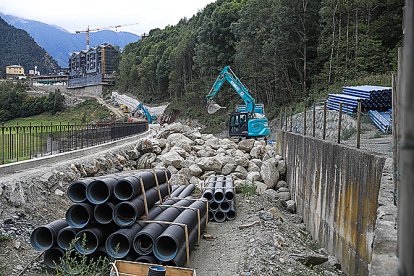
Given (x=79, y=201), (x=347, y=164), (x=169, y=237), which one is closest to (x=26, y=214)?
(x=79, y=201)

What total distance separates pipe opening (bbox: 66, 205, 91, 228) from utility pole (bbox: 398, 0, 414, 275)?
742 centimetres

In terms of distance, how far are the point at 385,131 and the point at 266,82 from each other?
31.8 m

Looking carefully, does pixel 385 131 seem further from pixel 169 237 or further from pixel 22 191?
pixel 22 191

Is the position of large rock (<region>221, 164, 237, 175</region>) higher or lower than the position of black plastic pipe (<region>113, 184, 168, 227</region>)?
lower

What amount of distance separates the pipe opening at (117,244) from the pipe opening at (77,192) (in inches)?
38.5

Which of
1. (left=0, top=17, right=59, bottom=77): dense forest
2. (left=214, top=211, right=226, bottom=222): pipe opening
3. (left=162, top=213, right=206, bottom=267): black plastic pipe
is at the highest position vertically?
(left=0, top=17, right=59, bottom=77): dense forest

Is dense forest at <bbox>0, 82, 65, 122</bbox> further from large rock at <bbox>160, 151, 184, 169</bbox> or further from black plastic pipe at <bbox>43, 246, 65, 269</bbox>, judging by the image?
black plastic pipe at <bbox>43, 246, 65, 269</bbox>

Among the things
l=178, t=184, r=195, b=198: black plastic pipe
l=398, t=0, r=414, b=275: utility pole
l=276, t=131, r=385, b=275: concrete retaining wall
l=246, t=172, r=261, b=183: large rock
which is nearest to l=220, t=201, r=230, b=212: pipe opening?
l=178, t=184, r=195, b=198: black plastic pipe

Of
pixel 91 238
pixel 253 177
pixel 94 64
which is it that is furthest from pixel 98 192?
pixel 94 64

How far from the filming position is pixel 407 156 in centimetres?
94

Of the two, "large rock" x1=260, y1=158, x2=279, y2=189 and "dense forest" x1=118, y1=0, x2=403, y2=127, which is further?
"dense forest" x1=118, y1=0, x2=403, y2=127

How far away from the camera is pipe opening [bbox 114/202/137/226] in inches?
306

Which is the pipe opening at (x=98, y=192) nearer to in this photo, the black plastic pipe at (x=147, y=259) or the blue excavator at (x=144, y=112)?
the black plastic pipe at (x=147, y=259)

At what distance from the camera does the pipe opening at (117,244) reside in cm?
759
